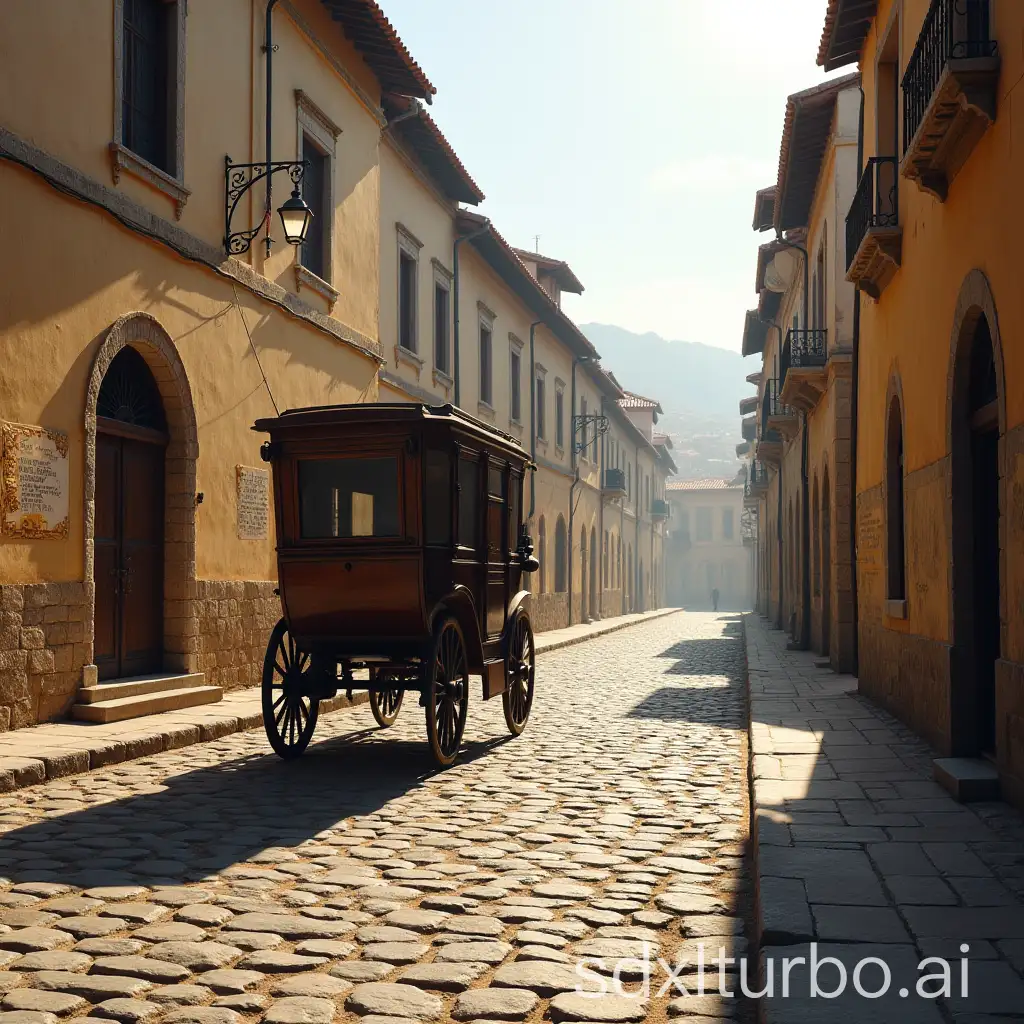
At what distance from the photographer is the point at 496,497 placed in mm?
9617

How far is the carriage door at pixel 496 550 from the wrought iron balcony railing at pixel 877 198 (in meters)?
3.93

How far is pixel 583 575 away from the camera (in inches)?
1433

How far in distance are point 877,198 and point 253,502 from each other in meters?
7.02

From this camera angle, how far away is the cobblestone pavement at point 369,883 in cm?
383

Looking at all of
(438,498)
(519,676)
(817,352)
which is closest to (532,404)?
(817,352)

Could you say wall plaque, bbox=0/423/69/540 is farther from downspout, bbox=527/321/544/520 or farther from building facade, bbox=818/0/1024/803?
downspout, bbox=527/321/544/520

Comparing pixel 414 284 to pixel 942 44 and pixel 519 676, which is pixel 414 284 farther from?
pixel 942 44

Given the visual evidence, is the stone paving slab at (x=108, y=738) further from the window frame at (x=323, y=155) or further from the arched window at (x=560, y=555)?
the arched window at (x=560, y=555)

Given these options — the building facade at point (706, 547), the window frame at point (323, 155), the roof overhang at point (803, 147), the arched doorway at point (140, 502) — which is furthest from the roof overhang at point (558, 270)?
the building facade at point (706, 547)

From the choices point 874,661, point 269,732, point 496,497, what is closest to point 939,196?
point 496,497

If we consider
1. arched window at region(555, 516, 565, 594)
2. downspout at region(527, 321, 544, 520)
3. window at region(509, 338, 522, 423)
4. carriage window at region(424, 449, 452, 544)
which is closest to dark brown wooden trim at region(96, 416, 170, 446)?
carriage window at region(424, 449, 452, 544)

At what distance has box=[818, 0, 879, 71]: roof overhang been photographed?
1218cm

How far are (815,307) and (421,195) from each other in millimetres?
6595

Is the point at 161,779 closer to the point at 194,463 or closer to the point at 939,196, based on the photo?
the point at 194,463
